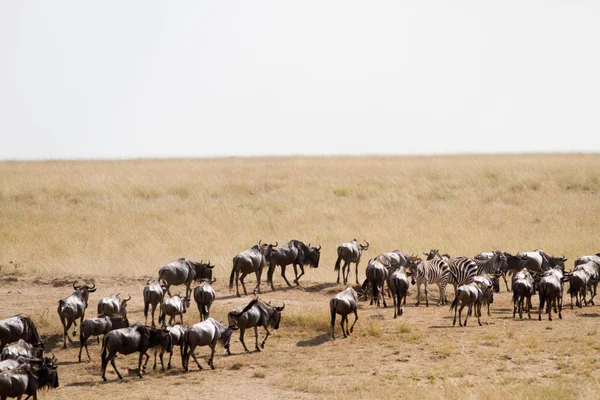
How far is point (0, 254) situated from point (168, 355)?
13212 millimetres

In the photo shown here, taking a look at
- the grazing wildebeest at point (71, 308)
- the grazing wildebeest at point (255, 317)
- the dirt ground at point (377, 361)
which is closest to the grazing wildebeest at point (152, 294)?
the grazing wildebeest at point (71, 308)

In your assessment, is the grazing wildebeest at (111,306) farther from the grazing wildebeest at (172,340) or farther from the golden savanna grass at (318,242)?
the grazing wildebeest at (172,340)

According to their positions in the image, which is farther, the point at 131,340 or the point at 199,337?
the point at 199,337

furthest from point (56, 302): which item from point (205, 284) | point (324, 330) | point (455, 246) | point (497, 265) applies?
point (455, 246)

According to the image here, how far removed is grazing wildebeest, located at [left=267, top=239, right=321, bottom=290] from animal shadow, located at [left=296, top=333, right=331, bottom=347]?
192 inches

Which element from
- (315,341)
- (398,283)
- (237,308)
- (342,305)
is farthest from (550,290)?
(237,308)

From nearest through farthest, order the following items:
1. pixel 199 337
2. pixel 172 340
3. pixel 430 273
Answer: pixel 199 337 → pixel 172 340 → pixel 430 273

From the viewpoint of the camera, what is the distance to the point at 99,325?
14680mm

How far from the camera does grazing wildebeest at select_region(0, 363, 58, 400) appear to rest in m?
11.2

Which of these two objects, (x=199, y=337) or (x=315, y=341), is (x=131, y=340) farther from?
(x=315, y=341)

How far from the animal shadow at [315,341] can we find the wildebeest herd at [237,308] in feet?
1.23

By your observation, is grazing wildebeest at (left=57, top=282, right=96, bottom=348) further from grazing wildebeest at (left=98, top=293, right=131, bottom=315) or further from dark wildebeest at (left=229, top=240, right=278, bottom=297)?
dark wildebeest at (left=229, top=240, right=278, bottom=297)

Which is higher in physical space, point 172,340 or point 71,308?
point 71,308

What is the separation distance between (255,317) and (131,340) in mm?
2685
